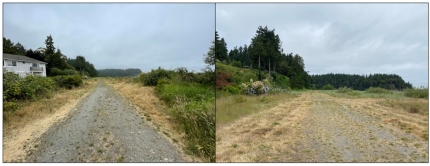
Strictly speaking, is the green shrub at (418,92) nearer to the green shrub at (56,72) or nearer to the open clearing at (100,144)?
the open clearing at (100,144)

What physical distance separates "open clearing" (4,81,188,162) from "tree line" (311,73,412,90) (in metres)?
13.6

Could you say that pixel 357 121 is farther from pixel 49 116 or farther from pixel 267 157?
pixel 49 116

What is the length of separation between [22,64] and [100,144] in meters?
25.4

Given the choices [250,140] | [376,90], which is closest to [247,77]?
[250,140]

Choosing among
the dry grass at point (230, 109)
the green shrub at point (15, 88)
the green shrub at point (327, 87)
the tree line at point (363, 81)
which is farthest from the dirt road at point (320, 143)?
the green shrub at point (327, 87)

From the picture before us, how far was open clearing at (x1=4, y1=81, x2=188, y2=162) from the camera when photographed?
248cm

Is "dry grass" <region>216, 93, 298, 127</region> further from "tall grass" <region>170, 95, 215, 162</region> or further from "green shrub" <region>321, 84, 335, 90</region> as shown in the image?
"green shrub" <region>321, 84, 335, 90</region>

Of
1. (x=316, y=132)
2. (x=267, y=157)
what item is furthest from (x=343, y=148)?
(x=267, y=157)

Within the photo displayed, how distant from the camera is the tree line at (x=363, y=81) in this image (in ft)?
36.5

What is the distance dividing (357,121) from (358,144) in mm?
2507

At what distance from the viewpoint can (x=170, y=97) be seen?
7.49 metres

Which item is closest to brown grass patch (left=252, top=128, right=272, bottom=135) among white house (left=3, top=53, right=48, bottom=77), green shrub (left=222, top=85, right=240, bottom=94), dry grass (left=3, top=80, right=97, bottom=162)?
green shrub (left=222, top=85, right=240, bottom=94)

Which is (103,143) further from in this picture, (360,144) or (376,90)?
(376,90)

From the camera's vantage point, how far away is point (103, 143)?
2967mm
